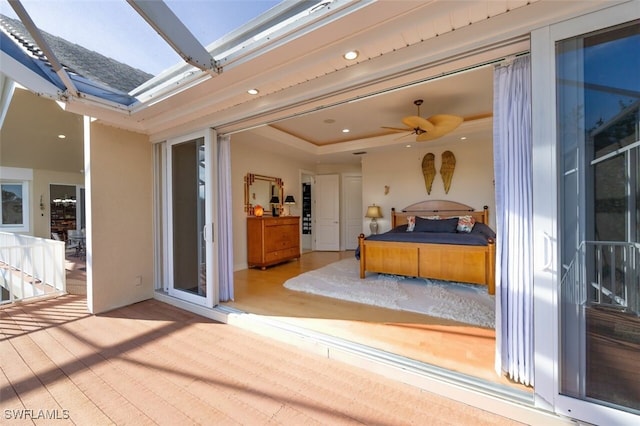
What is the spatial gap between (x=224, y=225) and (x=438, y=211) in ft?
15.7

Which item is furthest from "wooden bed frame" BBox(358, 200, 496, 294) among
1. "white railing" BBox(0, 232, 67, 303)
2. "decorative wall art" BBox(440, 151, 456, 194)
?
"white railing" BBox(0, 232, 67, 303)

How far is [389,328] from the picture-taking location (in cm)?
267

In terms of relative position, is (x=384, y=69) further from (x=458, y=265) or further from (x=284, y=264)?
(x=284, y=264)

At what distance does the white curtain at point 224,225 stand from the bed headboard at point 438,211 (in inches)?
172

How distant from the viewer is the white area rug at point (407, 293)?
3043mm

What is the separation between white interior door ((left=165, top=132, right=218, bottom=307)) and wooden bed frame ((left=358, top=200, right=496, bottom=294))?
8.44ft

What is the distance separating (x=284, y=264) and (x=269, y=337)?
3.34m

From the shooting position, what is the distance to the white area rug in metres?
3.04

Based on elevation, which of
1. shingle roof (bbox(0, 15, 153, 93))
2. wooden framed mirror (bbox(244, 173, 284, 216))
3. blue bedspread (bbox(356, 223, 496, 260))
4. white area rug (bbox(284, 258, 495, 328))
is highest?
shingle roof (bbox(0, 15, 153, 93))

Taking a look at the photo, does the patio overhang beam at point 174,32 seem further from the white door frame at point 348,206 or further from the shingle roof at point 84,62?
the white door frame at point 348,206

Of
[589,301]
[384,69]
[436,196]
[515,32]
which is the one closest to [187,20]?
[384,69]

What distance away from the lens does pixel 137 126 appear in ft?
11.7

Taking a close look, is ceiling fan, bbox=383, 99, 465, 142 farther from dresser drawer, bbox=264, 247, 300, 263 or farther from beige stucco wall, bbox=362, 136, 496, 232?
dresser drawer, bbox=264, 247, 300, 263

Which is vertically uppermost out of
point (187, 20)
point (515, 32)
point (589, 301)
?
point (187, 20)
